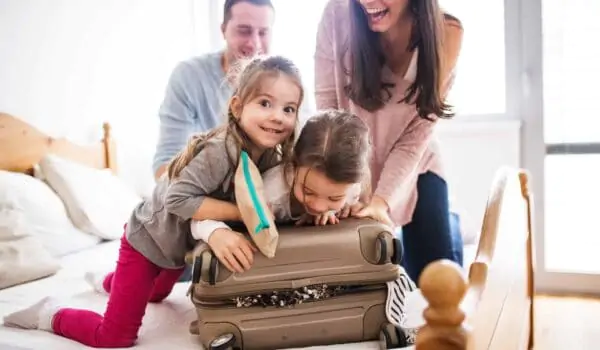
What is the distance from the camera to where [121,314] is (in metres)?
1.31

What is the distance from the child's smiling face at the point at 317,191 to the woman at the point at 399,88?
26 centimetres

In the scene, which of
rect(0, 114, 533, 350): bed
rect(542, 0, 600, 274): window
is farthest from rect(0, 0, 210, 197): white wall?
rect(542, 0, 600, 274): window

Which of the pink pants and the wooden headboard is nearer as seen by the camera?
the pink pants

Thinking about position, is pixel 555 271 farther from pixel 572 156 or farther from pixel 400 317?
pixel 400 317

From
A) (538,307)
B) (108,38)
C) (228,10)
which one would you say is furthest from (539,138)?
(108,38)

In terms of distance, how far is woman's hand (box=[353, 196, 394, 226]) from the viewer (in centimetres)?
143

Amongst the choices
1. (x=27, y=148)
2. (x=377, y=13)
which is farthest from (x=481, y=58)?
(x=27, y=148)

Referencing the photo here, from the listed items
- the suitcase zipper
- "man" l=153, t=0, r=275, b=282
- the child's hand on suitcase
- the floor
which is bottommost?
the floor

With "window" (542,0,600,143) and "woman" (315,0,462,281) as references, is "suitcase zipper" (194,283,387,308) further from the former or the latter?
"window" (542,0,600,143)

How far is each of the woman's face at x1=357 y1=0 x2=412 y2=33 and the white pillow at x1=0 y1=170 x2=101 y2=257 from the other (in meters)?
1.27

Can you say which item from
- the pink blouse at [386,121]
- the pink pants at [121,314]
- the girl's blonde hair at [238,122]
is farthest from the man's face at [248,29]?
the pink pants at [121,314]

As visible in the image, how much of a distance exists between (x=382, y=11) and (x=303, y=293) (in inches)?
30.7

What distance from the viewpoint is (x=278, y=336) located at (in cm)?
120

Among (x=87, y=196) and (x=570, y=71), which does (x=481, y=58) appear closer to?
(x=570, y=71)
